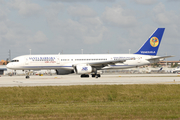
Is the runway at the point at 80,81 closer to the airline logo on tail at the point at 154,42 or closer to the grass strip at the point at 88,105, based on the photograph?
the grass strip at the point at 88,105

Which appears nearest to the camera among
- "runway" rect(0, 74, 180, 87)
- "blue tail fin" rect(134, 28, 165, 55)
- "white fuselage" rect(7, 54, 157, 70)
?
"runway" rect(0, 74, 180, 87)

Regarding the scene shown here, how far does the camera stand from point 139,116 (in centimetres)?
1147

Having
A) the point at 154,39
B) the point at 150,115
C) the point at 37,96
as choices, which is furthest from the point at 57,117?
the point at 154,39

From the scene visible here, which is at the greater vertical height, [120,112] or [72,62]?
[72,62]

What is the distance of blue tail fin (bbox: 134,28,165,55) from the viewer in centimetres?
5631

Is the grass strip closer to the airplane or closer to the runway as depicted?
the runway

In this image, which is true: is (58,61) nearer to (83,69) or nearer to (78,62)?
(78,62)

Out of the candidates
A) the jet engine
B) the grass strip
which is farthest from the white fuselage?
the grass strip

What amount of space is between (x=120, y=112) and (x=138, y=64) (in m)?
42.6

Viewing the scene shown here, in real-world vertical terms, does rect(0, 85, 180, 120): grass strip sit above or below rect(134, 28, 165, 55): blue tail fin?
below

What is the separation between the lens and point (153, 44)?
2245 inches

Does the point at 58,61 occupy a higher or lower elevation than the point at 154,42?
lower

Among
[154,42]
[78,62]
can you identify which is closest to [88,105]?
[78,62]

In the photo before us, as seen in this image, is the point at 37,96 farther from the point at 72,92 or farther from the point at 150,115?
the point at 150,115
